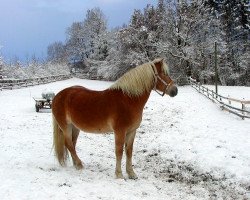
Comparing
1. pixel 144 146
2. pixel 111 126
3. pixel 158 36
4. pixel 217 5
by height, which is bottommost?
pixel 144 146

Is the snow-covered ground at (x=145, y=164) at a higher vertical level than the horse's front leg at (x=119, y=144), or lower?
lower

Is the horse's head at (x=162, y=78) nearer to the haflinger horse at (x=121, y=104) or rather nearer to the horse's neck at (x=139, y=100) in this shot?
the haflinger horse at (x=121, y=104)

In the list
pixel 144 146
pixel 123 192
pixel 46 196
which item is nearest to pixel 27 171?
pixel 46 196

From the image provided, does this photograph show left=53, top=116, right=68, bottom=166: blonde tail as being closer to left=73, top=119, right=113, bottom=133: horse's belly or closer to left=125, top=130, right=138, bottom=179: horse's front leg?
left=73, top=119, right=113, bottom=133: horse's belly

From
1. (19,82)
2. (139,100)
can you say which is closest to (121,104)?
(139,100)

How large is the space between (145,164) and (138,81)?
308 cm

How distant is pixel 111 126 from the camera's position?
8.57 m

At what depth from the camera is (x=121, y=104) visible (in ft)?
27.6

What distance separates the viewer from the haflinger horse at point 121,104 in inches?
332

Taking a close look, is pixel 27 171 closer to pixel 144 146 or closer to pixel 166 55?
pixel 144 146

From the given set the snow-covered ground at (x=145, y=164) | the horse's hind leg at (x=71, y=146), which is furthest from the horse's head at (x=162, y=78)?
the horse's hind leg at (x=71, y=146)

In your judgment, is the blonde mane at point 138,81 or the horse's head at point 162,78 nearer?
the blonde mane at point 138,81

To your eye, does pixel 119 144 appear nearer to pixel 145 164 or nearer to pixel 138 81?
pixel 138 81

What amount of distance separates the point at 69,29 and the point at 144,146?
7506 cm
